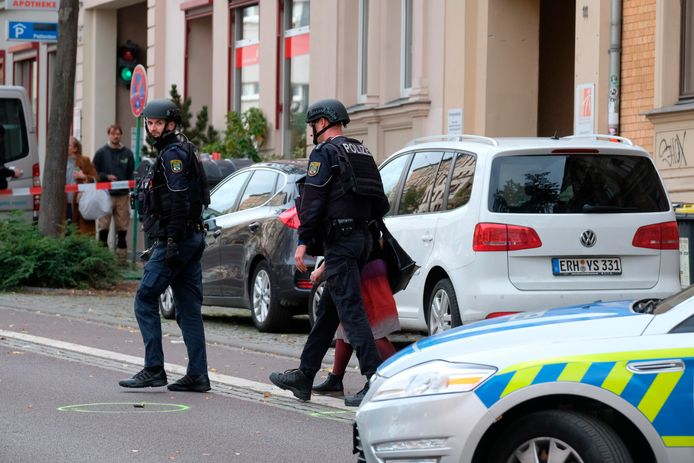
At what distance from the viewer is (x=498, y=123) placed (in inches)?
781

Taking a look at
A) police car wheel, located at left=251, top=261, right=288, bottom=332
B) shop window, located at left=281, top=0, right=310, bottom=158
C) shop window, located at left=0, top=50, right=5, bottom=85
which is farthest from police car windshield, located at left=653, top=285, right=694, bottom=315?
shop window, located at left=0, top=50, right=5, bottom=85

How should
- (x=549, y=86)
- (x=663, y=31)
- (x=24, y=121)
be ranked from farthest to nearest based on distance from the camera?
(x=24, y=121) → (x=549, y=86) → (x=663, y=31)

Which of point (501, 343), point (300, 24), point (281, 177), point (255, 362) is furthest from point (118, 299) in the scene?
point (501, 343)

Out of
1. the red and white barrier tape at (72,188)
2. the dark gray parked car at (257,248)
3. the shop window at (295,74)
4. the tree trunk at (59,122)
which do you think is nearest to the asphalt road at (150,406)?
the dark gray parked car at (257,248)

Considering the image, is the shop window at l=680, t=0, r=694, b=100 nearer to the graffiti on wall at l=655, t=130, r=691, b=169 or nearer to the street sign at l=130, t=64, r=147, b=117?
the graffiti on wall at l=655, t=130, r=691, b=169

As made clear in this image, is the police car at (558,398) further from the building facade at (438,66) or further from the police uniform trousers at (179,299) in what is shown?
the building facade at (438,66)

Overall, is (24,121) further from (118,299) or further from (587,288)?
(587,288)

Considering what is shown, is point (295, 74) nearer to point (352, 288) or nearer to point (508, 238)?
point (508, 238)

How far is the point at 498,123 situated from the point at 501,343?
14.3 metres

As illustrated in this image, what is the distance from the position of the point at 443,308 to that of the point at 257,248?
3.26 m

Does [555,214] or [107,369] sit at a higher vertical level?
[555,214]

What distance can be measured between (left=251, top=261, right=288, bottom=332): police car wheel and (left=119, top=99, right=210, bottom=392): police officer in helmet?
3.74 metres

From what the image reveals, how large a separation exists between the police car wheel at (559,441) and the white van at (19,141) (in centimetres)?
1760

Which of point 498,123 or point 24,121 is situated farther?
point 24,121
